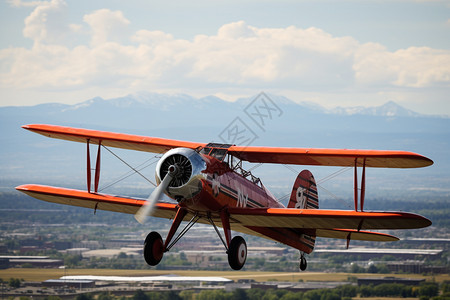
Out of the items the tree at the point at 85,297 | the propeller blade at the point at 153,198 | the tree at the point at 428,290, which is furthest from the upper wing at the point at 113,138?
the tree at the point at 428,290

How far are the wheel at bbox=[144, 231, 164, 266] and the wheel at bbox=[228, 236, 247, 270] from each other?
1497 mm

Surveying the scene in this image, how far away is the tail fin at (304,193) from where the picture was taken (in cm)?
2194

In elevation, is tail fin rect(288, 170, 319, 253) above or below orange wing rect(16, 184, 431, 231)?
above

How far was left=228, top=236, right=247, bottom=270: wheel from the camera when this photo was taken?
16.9 m

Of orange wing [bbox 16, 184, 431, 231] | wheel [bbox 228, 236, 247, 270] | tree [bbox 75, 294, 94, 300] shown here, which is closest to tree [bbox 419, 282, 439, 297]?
tree [bbox 75, 294, 94, 300]

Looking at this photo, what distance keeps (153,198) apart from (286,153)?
367cm

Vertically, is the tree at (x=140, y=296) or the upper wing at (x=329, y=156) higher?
the upper wing at (x=329, y=156)

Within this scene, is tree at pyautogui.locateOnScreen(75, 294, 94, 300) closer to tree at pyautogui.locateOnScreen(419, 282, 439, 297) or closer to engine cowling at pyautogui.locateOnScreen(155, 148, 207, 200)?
tree at pyautogui.locateOnScreen(419, 282, 439, 297)

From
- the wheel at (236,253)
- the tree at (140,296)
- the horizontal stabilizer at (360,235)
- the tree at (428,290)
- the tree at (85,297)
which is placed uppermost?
the horizontal stabilizer at (360,235)

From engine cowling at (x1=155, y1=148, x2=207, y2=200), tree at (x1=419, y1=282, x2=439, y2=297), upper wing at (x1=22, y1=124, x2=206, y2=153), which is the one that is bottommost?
tree at (x1=419, y1=282, x2=439, y2=297)

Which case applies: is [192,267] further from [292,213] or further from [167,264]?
[292,213]

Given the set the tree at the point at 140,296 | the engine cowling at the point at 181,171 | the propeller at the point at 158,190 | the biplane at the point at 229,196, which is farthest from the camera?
the tree at the point at 140,296

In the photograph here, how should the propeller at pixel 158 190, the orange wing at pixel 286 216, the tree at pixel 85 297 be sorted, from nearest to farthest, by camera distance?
the propeller at pixel 158 190 < the orange wing at pixel 286 216 < the tree at pixel 85 297

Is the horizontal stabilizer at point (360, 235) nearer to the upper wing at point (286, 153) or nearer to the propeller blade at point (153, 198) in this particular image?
the upper wing at point (286, 153)
